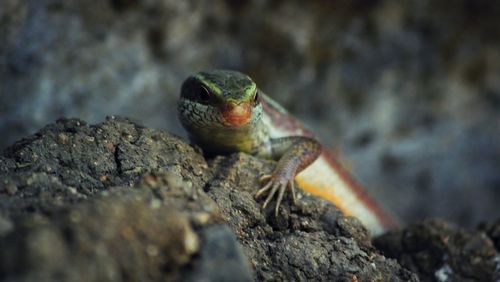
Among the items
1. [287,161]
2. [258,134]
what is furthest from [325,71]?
[287,161]

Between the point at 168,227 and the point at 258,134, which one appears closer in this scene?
the point at 168,227

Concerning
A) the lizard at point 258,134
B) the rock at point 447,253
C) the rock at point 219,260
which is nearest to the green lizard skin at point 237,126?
the lizard at point 258,134

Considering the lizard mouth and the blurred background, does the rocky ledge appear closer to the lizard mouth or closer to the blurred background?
the lizard mouth

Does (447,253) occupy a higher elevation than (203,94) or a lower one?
lower

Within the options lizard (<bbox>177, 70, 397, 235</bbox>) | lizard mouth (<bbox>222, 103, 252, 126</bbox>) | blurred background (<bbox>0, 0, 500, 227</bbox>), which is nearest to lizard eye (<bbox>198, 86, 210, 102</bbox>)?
lizard (<bbox>177, 70, 397, 235</bbox>)

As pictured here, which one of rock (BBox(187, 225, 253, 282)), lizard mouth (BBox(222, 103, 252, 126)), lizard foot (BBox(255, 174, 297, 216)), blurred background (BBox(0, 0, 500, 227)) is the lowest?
rock (BBox(187, 225, 253, 282))

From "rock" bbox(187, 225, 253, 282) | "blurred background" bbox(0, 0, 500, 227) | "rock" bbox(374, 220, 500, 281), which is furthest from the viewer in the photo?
"blurred background" bbox(0, 0, 500, 227)

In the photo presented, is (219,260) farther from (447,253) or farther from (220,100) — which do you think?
(447,253)
